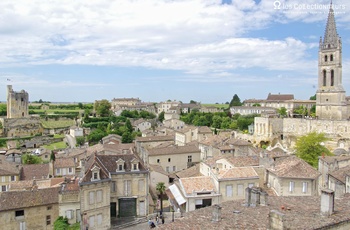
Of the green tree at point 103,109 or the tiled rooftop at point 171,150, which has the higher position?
the green tree at point 103,109

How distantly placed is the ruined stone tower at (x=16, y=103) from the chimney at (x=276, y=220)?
125 meters

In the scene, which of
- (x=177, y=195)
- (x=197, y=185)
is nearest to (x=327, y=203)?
(x=197, y=185)

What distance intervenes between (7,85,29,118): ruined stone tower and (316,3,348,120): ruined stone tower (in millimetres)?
105419

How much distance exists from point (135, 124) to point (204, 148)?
47.5 metres

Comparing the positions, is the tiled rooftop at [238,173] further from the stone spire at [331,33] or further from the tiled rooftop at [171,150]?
the stone spire at [331,33]

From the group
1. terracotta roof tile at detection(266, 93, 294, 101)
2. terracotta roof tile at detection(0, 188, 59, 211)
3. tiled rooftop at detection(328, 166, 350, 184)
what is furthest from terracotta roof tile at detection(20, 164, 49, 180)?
terracotta roof tile at detection(266, 93, 294, 101)

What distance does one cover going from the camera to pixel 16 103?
123438 mm

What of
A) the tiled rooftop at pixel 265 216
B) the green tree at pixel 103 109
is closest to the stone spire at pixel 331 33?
the tiled rooftop at pixel 265 216

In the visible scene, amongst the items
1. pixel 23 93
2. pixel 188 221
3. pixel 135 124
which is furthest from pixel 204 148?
pixel 23 93

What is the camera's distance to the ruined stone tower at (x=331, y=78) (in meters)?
68.3

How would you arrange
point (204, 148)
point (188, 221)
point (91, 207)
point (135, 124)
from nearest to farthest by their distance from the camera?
point (188, 221) < point (91, 207) < point (204, 148) < point (135, 124)

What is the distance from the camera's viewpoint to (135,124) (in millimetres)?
99500

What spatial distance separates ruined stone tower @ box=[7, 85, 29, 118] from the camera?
12169 centimetres

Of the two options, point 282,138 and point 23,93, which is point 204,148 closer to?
point 282,138
